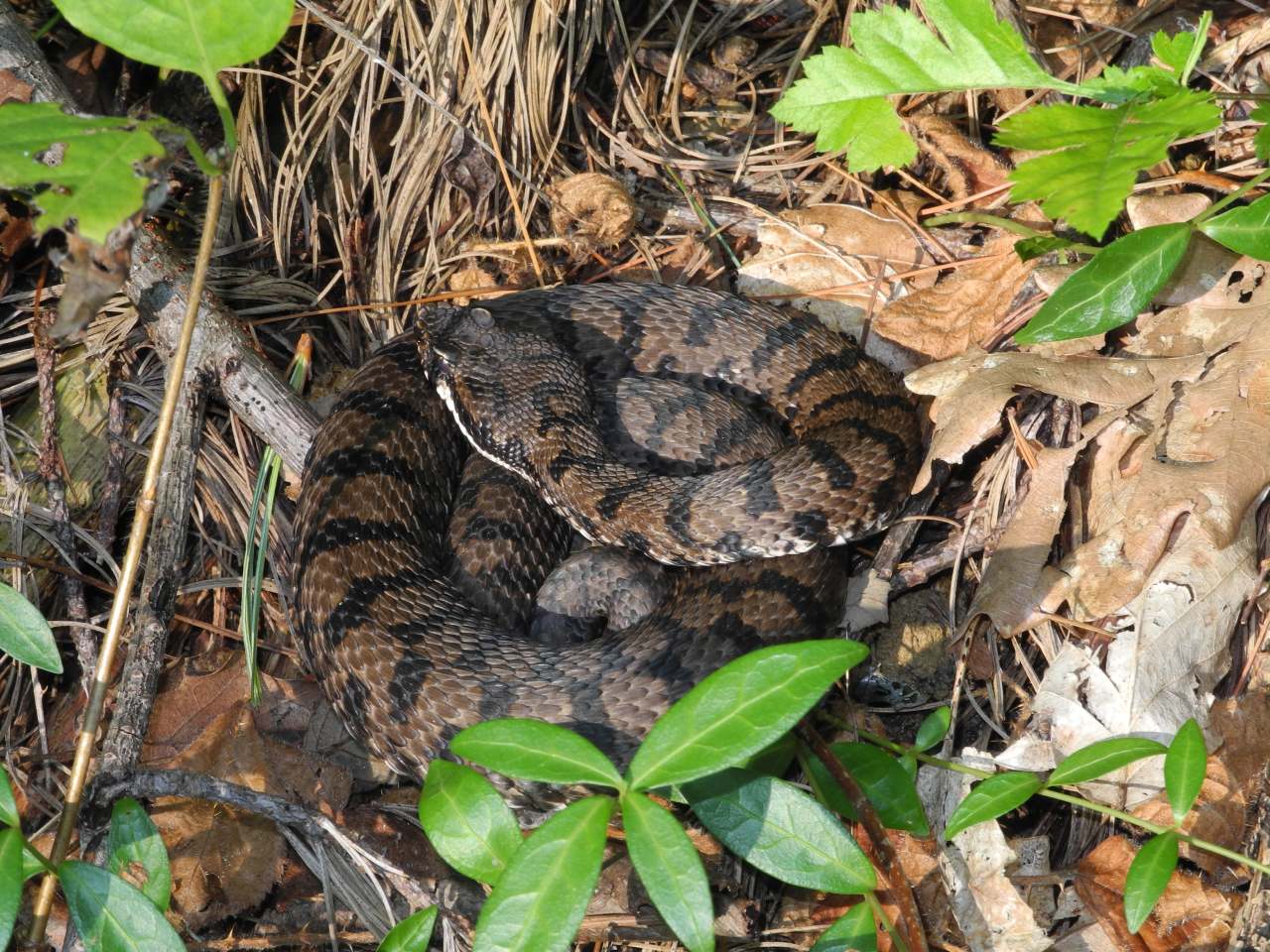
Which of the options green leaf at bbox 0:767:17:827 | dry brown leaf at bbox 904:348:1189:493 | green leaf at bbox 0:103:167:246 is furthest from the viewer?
dry brown leaf at bbox 904:348:1189:493

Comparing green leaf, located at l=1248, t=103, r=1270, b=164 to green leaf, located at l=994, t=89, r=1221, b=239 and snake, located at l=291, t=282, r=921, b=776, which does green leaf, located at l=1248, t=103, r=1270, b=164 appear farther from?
snake, located at l=291, t=282, r=921, b=776

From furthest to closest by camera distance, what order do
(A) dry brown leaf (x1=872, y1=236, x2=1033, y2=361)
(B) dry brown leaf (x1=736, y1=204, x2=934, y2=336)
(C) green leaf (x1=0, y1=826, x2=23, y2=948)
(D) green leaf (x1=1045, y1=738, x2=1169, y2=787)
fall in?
(B) dry brown leaf (x1=736, y1=204, x2=934, y2=336)
(A) dry brown leaf (x1=872, y1=236, x2=1033, y2=361)
(D) green leaf (x1=1045, y1=738, x2=1169, y2=787)
(C) green leaf (x1=0, y1=826, x2=23, y2=948)

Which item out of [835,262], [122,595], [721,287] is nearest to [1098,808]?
[122,595]

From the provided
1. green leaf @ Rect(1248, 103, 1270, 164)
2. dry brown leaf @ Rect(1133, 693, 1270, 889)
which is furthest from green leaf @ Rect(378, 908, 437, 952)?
green leaf @ Rect(1248, 103, 1270, 164)

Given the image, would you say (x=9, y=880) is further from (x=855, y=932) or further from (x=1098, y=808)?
(x=1098, y=808)

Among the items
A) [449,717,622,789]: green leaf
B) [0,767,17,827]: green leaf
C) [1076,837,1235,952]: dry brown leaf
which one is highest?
[449,717,622,789]: green leaf
